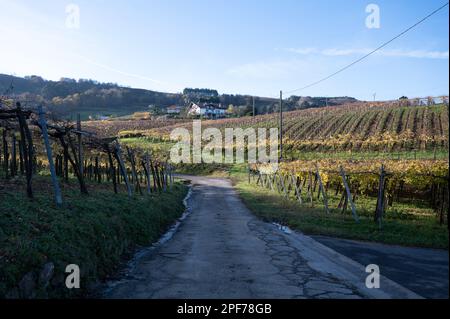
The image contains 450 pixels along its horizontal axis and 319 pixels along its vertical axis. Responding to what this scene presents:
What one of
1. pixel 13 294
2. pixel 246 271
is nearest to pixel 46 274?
pixel 13 294

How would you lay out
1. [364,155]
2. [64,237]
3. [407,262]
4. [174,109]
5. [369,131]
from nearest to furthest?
[64,237] < [407,262] < [364,155] < [369,131] < [174,109]

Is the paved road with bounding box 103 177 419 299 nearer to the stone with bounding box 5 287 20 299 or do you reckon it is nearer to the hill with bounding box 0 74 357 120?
the stone with bounding box 5 287 20 299

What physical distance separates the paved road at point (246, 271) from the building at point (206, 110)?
310 feet

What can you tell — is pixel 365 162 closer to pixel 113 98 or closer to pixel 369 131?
pixel 369 131

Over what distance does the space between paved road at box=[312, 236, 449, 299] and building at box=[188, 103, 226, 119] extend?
95191 millimetres

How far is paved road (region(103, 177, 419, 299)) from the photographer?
21.7 feet

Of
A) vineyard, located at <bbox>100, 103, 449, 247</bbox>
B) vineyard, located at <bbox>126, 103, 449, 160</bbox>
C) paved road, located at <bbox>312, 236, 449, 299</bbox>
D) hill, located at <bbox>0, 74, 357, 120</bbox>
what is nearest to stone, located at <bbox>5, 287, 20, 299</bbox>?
paved road, located at <bbox>312, 236, 449, 299</bbox>

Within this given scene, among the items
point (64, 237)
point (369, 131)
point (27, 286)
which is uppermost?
point (369, 131)

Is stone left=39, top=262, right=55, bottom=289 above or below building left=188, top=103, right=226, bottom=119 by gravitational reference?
below

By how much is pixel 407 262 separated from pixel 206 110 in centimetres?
10503

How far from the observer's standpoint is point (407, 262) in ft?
29.1

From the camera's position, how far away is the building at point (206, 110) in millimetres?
107375

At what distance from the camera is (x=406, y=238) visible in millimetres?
11539

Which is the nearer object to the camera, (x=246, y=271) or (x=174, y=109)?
(x=246, y=271)
